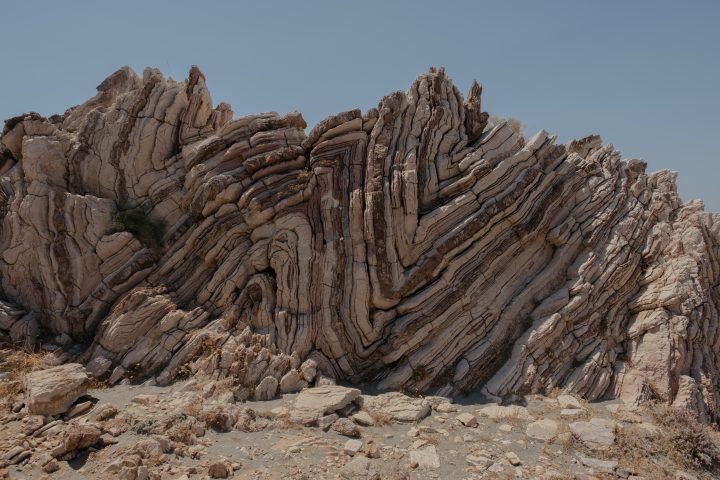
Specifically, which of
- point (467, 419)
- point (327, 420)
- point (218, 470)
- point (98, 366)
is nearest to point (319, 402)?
point (327, 420)

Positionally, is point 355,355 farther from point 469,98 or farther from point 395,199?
point 469,98

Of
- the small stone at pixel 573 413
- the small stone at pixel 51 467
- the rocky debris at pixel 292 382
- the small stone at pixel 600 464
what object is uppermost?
the small stone at pixel 573 413

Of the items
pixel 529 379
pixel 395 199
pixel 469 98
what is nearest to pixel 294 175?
pixel 395 199

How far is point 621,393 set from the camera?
1367 centimetres

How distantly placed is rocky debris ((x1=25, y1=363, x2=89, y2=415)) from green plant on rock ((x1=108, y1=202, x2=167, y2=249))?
4936 millimetres

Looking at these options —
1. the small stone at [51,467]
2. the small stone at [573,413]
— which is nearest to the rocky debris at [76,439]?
the small stone at [51,467]

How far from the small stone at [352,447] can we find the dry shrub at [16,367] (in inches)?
349

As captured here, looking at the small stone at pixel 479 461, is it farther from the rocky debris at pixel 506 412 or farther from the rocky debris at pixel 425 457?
the rocky debris at pixel 506 412

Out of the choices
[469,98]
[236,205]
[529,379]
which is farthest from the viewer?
[469,98]

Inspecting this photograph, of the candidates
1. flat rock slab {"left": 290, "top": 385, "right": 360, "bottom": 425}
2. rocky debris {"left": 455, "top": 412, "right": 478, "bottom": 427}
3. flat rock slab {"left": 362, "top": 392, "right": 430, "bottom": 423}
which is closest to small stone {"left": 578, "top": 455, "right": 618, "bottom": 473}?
rocky debris {"left": 455, "top": 412, "right": 478, "bottom": 427}

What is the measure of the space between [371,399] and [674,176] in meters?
16.2

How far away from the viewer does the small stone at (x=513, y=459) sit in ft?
33.3

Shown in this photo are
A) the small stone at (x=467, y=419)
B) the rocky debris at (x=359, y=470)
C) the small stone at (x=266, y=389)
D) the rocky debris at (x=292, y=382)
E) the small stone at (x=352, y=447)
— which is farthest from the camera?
the rocky debris at (x=292, y=382)

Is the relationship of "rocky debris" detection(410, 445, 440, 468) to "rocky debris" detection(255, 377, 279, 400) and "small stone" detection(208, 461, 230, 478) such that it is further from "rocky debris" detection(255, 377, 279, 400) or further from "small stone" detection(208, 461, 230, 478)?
"rocky debris" detection(255, 377, 279, 400)
